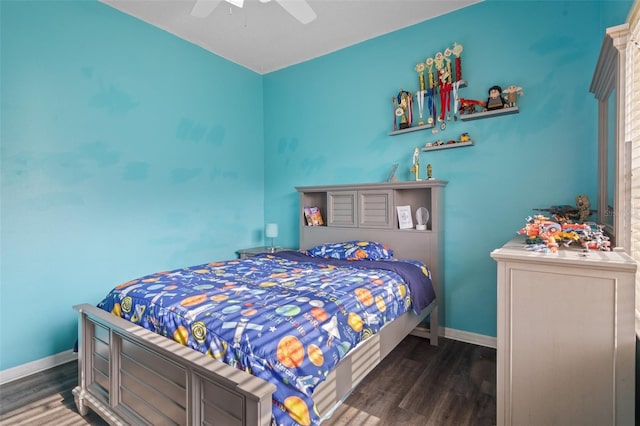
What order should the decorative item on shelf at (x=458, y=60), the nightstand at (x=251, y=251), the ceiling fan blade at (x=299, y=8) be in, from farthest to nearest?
the nightstand at (x=251, y=251) → the decorative item on shelf at (x=458, y=60) → the ceiling fan blade at (x=299, y=8)

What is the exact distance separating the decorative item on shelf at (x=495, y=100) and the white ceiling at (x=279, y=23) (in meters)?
0.85

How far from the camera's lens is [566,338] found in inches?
55.7

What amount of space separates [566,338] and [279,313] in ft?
4.20

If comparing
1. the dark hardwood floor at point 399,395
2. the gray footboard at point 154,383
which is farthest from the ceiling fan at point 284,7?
the dark hardwood floor at point 399,395

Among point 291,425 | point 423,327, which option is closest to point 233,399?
point 291,425

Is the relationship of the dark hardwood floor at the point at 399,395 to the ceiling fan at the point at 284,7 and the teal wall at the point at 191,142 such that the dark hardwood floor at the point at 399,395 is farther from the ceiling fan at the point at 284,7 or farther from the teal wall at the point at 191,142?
the ceiling fan at the point at 284,7

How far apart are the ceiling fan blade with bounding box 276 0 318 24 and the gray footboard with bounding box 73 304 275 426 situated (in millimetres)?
2303

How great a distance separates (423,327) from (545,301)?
67.6 inches

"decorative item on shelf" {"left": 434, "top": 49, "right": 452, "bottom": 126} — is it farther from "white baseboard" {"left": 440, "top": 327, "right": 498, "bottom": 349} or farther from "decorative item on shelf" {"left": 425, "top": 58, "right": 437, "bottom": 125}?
"white baseboard" {"left": 440, "top": 327, "right": 498, "bottom": 349}

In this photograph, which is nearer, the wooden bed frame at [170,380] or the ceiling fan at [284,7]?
the wooden bed frame at [170,380]

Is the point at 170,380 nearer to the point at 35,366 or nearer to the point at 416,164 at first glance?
the point at 35,366

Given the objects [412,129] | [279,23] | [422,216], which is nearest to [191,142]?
[279,23]

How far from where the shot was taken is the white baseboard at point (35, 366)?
7.65 feet

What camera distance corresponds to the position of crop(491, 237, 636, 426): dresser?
131 centimetres
